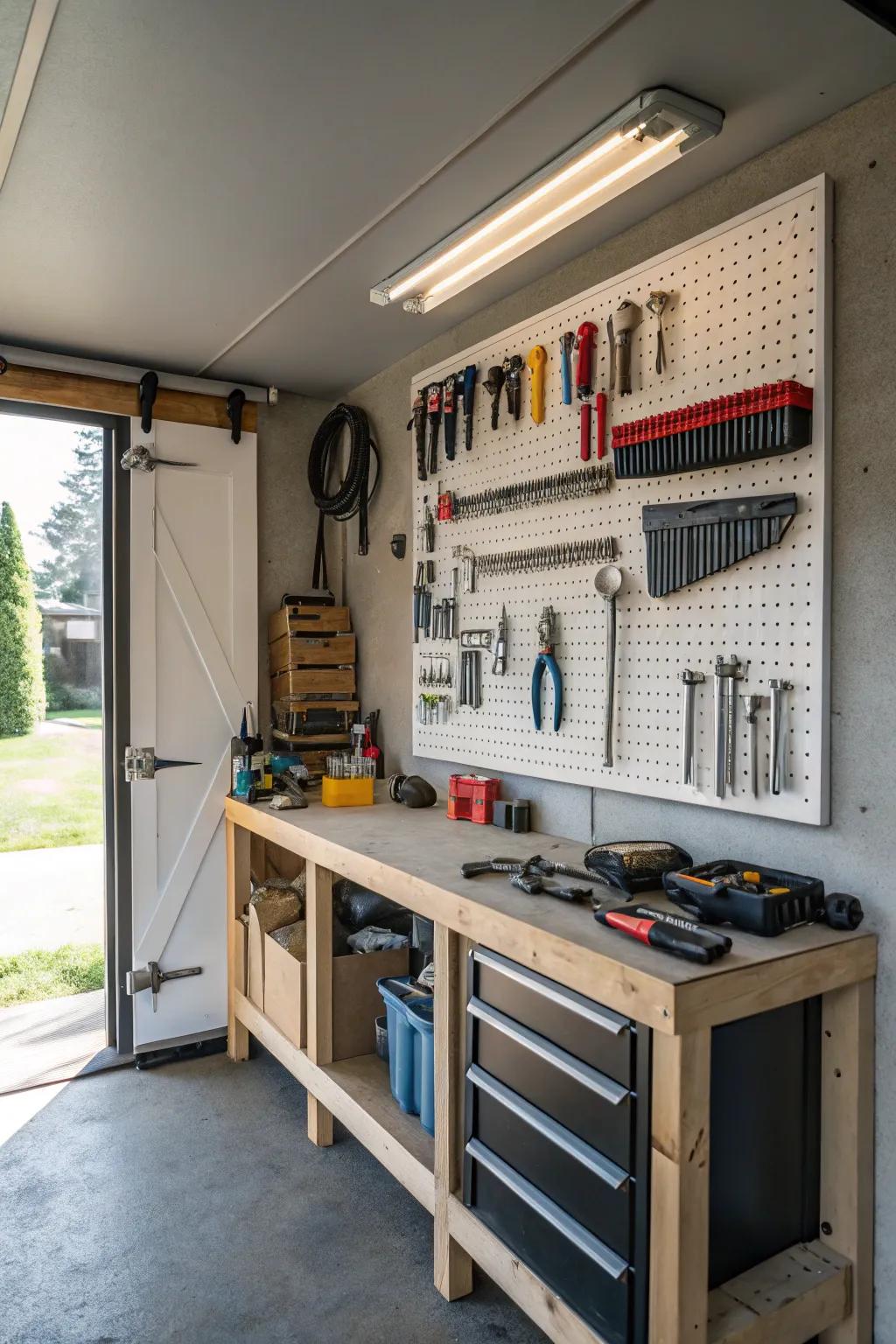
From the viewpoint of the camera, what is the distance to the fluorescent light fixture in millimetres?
1708

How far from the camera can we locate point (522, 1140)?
175 centimetres

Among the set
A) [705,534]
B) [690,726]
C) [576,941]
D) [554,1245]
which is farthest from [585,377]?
[554,1245]

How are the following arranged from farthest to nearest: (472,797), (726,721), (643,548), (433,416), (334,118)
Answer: (433,416), (472,797), (643,548), (726,721), (334,118)

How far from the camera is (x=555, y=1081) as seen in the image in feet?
5.49

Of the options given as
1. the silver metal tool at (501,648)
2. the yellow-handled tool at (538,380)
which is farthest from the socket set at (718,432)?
the silver metal tool at (501,648)

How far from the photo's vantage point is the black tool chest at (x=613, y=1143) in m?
1.48

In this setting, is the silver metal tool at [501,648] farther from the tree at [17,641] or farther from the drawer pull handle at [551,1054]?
the tree at [17,641]

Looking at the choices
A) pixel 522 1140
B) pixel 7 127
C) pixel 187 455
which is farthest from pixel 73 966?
pixel 7 127

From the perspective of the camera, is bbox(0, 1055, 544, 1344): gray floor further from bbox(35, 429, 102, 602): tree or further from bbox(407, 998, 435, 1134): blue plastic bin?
bbox(35, 429, 102, 602): tree

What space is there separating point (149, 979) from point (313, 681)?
130 cm

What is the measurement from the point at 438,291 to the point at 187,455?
1391 millimetres

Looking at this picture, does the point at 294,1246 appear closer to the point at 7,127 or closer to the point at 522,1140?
the point at 522,1140

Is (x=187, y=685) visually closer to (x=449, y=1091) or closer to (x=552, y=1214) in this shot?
(x=449, y=1091)

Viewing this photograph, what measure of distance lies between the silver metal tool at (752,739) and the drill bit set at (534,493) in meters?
0.72
